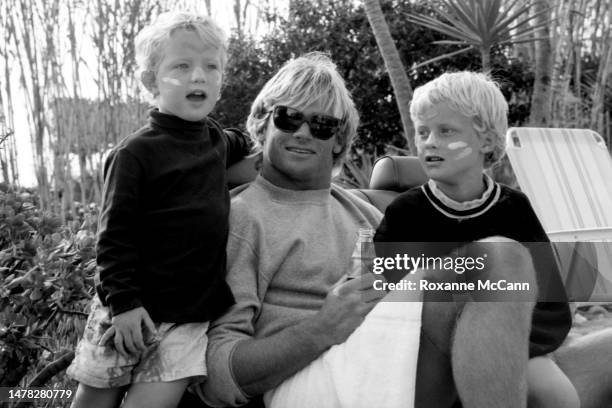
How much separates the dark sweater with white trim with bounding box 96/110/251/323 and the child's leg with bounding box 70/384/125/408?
24cm

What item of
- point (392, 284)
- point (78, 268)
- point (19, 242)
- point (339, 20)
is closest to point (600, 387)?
point (392, 284)

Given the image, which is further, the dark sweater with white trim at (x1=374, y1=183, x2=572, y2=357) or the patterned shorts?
the dark sweater with white trim at (x1=374, y1=183, x2=572, y2=357)

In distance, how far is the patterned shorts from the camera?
2.14 meters

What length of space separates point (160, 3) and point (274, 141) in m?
4.87

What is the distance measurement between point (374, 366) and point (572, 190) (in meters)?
3.44

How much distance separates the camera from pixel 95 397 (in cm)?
219

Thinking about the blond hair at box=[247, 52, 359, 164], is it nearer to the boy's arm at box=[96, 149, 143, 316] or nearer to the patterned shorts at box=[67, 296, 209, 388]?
the boy's arm at box=[96, 149, 143, 316]

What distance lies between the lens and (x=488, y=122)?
7.98 ft

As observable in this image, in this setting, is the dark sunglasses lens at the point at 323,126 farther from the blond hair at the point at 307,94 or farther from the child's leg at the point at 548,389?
the child's leg at the point at 548,389

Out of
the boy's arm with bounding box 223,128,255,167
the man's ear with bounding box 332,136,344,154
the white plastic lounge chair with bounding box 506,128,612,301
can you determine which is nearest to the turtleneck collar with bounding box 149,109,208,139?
the boy's arm with bounding box 223,128,255,167

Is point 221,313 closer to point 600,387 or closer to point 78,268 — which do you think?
point 78,268

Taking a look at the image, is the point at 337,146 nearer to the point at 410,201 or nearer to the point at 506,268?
the point at 410,201

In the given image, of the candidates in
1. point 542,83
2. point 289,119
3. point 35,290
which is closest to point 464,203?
point 289,119

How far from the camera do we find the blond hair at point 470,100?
2.38 m
